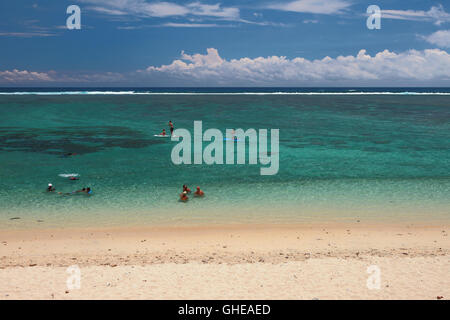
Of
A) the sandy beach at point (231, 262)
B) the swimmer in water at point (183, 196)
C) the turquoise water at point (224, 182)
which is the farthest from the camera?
the swimmer in water at point (183, 196)

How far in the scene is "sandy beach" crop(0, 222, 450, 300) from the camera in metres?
10.9

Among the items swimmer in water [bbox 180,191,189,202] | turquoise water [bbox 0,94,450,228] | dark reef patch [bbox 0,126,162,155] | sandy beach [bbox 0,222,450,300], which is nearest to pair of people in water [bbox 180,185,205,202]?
swimmer in water [bbox 180,191,189,202]

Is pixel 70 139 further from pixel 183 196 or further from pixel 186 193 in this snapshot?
pixel 183 196

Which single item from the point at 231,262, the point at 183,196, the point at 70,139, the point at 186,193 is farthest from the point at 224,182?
the point at 70,139

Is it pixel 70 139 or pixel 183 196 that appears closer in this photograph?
pixel 183 196

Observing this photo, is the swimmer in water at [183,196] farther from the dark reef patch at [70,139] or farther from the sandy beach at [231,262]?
the dark reef patch at [70,139]

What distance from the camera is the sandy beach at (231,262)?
10938mm

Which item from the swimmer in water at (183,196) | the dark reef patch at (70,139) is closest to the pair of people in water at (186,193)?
the swimmer in water at (183,196)

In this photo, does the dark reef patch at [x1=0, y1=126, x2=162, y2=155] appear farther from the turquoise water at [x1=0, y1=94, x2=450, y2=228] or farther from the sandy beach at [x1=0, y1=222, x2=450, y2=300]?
the sandy beach at [x1=0, y1=222, x2=450, y2=300]

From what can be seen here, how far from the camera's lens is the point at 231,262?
516 inches

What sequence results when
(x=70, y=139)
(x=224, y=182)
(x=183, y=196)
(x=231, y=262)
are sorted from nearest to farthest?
(x=231, y=262), (x=183, y=196), (x=224, y=182), (x=70, y=139)

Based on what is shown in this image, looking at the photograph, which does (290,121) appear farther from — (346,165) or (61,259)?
(61,259)
